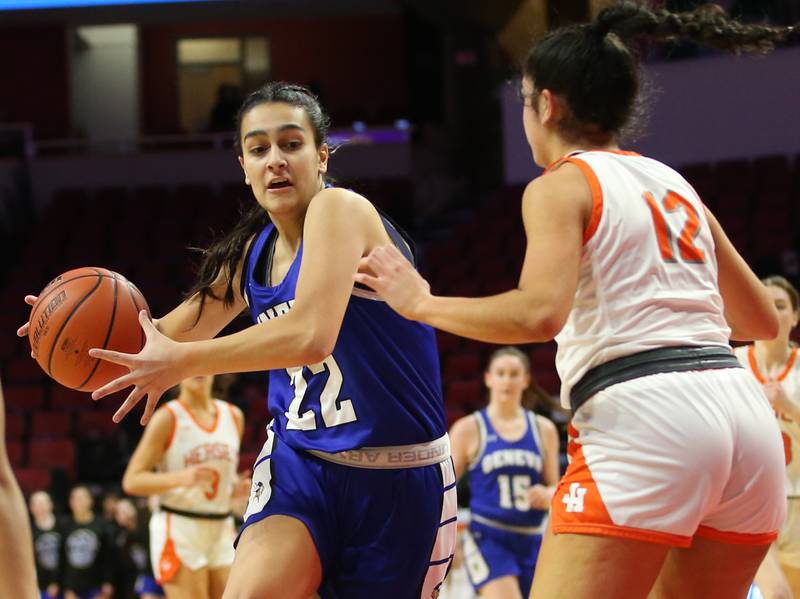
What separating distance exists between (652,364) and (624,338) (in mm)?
77

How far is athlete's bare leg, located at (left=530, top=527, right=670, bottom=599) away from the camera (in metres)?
2.25

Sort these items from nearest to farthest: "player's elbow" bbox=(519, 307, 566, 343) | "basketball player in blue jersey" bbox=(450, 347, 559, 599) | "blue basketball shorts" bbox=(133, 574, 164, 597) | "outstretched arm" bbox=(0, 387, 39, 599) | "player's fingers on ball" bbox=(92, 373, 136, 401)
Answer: "player's elbow" bbox=(519, 307, 566, 343)
"outstretched arm" bbox=(0, 387, 39, 599)
"player's fingers on ball" bbox=(92, 373, 136, 401)
"basketball player in blue jersey" bbox=(450, 347, 559, 599)
"blue basketball shorts" bbox=(133, 574, 164, 597)

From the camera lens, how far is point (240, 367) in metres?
2.68

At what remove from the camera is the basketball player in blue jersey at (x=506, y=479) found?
6016mm

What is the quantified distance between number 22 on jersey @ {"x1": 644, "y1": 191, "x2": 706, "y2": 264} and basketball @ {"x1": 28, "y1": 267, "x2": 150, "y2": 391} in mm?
1463

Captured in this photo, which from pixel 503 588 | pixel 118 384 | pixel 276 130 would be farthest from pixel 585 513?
pixel 503 588

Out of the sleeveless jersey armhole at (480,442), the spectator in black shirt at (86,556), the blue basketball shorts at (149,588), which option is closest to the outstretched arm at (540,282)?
the sleeveless jersey armhole at (480,442)

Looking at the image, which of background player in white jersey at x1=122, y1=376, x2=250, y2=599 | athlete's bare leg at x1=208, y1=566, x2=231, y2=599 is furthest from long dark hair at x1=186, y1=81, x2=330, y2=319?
athlete's bare leg at x1=208, y1=566, x2=231, y2=599

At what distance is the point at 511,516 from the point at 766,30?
13.0 ft

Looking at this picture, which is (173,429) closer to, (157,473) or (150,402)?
(157,473)

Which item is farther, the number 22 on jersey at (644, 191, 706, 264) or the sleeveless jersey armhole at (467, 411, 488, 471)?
the sleeveless jersey armhole at (467, 411, 488, 471)

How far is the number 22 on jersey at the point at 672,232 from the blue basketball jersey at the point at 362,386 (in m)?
0.90

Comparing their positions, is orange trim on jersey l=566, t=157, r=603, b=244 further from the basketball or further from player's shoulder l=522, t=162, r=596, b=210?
the basketball

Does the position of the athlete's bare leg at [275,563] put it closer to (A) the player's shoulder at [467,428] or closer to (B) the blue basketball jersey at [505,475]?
(B) the blue basketball jersey at [505,475]
